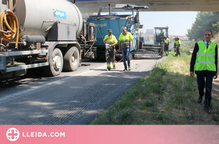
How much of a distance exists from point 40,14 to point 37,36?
0.70 m

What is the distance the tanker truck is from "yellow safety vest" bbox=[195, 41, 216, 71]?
15.0 feet

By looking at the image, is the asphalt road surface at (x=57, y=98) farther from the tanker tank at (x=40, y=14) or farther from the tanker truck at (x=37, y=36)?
the tanker tank at (x=40, y=14)

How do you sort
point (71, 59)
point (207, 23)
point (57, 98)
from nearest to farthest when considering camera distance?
point (57, 98) → point (71, 59) → point (207, 23)

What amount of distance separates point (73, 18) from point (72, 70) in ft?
6.90

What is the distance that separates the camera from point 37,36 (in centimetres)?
828

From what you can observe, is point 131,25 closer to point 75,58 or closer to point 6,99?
point 75,58

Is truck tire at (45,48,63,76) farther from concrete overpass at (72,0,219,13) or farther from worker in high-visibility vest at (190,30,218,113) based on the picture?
concrete overpass at (72,0,219,13)

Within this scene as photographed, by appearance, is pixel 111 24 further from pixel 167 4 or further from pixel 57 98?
pixel 167 4

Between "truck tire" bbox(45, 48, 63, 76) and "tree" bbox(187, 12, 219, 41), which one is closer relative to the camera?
"truck tire" bbox(45, 48, 63, 76)

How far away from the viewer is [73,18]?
10438 millimetres

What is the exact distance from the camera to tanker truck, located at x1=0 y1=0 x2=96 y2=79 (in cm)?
685

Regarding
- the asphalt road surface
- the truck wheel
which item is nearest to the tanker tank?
the truck wheel

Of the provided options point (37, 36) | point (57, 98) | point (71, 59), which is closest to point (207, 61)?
point (57, 98)

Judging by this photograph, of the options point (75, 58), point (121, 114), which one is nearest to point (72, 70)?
point (75, 58)
